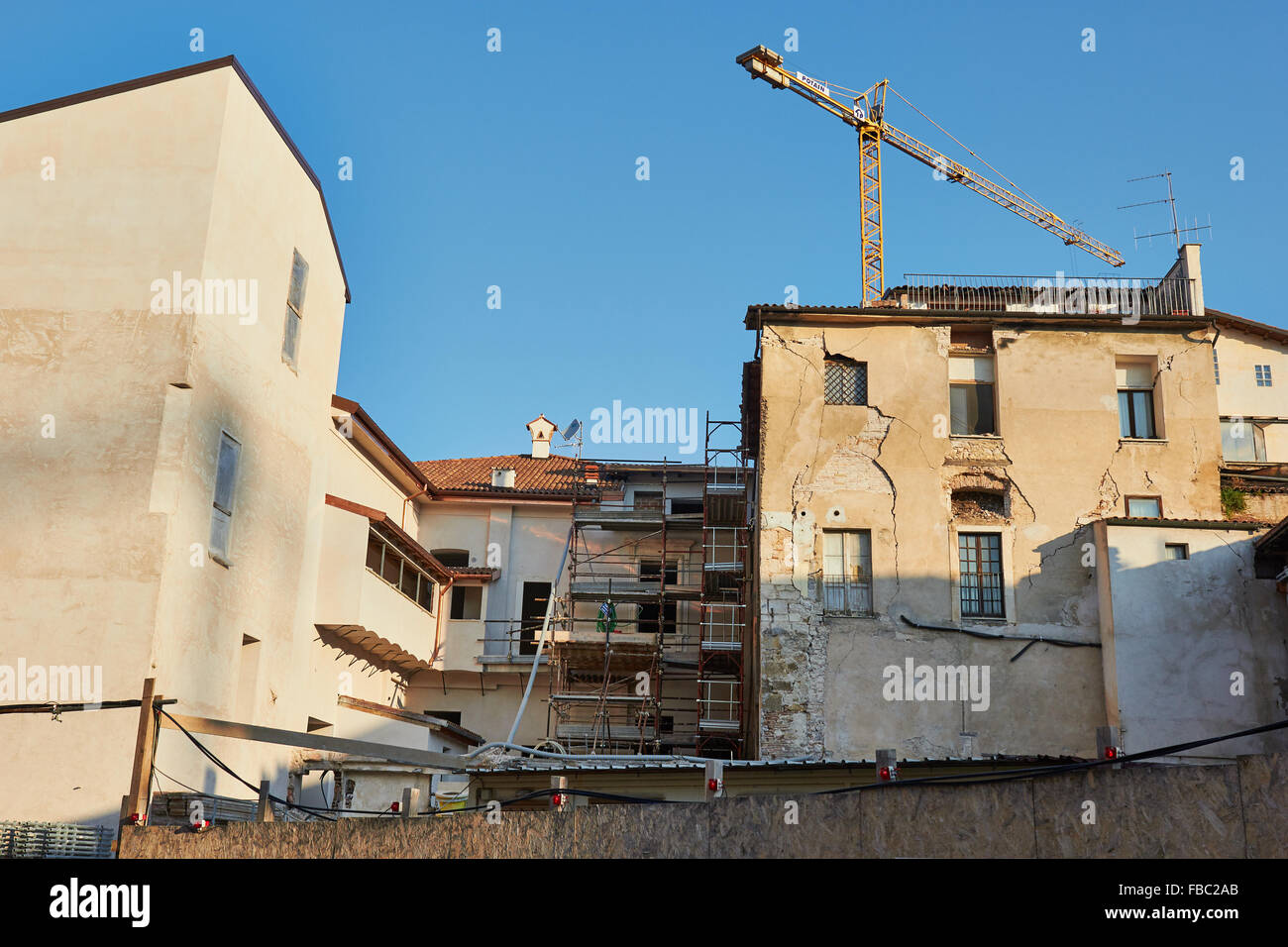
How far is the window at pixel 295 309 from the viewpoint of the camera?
23547mm

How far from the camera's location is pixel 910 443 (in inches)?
1074

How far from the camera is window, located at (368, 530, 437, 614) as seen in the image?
88.8 feet

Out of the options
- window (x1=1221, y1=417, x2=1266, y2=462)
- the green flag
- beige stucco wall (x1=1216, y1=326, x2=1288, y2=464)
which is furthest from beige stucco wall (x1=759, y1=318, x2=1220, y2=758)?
beige stucco wall (x1=1216, y1=326, x2=1288, y2=464)

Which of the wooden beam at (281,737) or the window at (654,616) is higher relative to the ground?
the window at (654,616)

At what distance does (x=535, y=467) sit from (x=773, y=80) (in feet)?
62.1

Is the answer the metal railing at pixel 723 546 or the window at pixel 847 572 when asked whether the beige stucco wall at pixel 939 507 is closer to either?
the window at pixel 847 572

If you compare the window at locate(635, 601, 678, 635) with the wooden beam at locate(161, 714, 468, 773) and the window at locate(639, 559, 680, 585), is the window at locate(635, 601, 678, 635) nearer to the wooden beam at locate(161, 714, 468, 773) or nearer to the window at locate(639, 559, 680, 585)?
the window at locate(639, 559, 680, 585)

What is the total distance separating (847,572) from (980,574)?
2784 millimetres

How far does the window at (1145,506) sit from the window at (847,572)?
5.68 meters

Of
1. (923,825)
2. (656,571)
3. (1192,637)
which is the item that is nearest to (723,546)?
(656,571)

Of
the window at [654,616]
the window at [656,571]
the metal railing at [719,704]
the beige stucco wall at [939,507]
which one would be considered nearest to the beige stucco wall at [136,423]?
the metal railing at [719,704]
